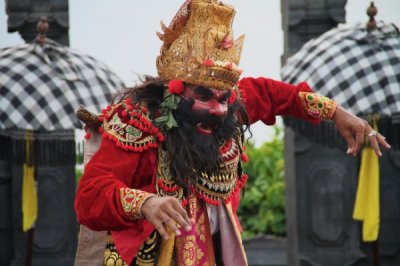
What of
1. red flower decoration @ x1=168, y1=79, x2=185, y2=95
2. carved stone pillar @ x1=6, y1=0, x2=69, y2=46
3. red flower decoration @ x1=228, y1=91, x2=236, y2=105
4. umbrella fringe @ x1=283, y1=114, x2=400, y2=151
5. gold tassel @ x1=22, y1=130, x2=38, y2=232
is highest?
carved stone pillar @ x1=6, y1=0, x2=69, y2=46

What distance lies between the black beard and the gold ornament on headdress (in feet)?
0.49

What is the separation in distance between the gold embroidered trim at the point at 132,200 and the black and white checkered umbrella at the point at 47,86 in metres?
3.39

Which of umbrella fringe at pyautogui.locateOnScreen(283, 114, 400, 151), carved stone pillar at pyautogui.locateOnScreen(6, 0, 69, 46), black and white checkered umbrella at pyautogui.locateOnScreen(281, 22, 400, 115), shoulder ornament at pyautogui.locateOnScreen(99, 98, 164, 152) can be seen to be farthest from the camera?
carved stone pillar at pyautogui.locateOnScreen(6, 0, 69, 46)

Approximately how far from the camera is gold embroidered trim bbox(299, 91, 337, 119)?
5637mm

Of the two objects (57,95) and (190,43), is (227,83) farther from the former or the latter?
(57,95)

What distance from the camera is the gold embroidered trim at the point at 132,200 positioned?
4.84m

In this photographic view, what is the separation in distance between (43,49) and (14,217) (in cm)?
167

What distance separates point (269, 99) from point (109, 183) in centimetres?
112

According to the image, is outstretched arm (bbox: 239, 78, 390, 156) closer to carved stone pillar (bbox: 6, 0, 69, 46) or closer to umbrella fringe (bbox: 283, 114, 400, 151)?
umbrella fringe (bbox: 283, 114, 400, 151)

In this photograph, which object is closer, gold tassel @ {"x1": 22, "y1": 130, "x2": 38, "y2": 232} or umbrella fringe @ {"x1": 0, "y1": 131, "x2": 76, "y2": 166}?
umbrella fringe @ {"x1": 0, "y1": 131, "x2": 76, "y2": 166}

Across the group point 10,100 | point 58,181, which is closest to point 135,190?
point 10,100

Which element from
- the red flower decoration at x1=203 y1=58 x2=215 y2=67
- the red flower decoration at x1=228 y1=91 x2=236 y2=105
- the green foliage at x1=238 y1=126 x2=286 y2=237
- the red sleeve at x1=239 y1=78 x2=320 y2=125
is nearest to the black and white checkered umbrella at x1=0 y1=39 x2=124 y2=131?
the red sleeve at x1=239 y1=78 x2=320 y2=125

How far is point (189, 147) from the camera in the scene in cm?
523

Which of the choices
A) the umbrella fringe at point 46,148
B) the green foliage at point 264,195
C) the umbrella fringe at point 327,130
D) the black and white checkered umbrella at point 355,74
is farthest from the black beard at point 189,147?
the green foliage at point 264,195
